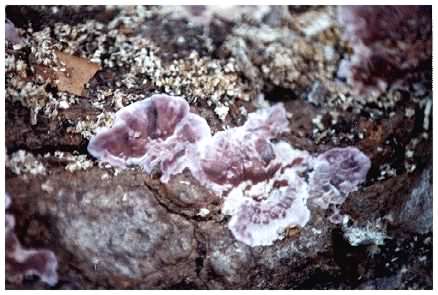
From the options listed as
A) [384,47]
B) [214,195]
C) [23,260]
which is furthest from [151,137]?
[384,47]

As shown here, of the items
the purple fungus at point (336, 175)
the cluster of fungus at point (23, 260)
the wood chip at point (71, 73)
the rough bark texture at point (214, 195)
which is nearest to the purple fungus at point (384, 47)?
the rough bark texture at point (214, 195)

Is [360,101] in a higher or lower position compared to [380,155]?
higher

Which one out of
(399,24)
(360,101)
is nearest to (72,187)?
(360,101)

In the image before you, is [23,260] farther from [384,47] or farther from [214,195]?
[384,47]

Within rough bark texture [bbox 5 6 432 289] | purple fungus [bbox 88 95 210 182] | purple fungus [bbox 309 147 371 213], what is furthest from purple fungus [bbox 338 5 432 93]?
purple fungus [bbox 88 95 210 182]

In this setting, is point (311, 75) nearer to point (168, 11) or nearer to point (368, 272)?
point (168, 11)
